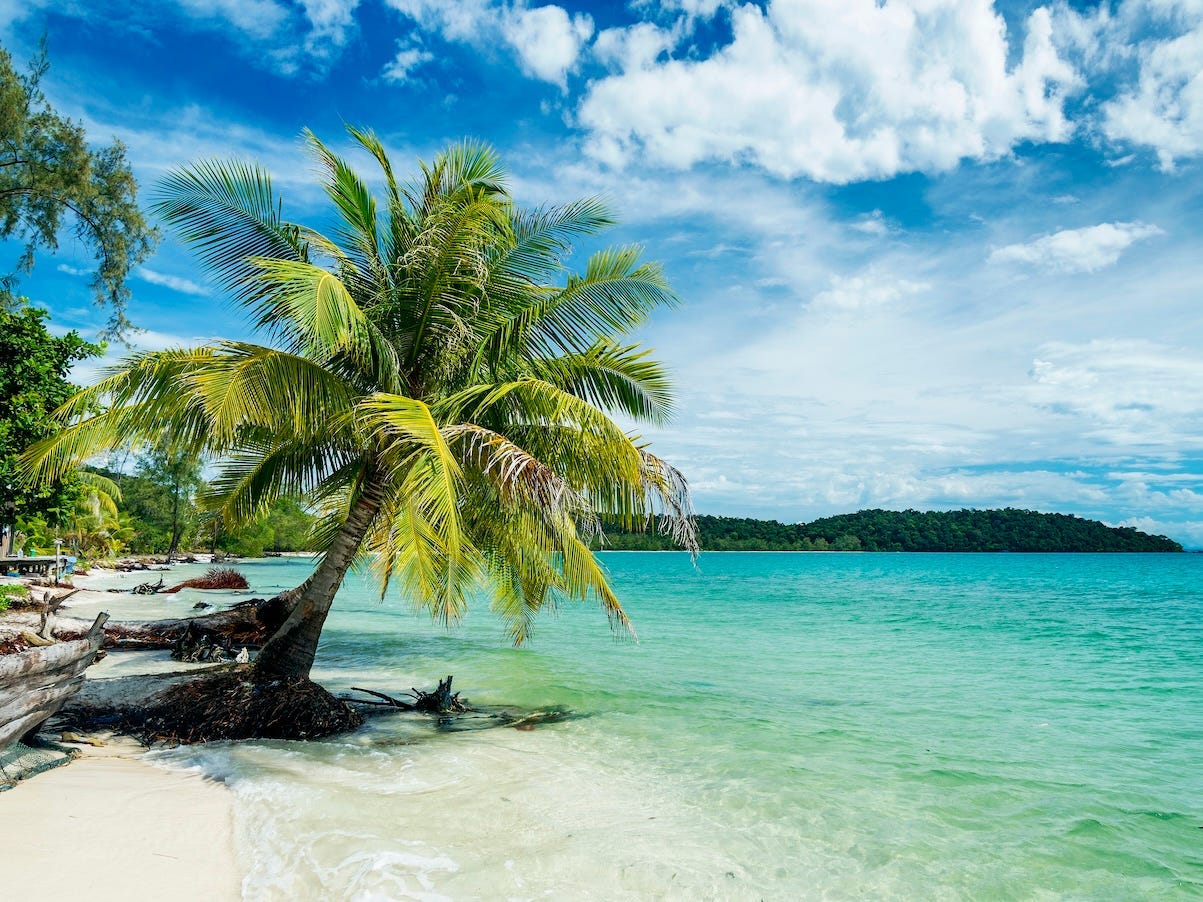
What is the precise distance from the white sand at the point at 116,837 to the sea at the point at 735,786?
267mm

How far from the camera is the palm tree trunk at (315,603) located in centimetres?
827

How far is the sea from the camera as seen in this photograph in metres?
5.11

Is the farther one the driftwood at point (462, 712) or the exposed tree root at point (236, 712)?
the driftwood at point (462, 712)

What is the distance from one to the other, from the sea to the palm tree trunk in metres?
1.03

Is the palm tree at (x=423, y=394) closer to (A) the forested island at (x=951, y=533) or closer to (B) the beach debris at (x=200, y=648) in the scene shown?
(B) the beach debris at (x=200, y=648)

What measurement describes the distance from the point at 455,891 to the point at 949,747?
7.03m

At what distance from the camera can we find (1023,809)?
6.87 m

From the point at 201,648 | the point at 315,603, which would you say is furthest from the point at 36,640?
the point at 201,648

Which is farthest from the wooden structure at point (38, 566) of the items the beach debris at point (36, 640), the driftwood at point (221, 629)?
the beach debris at point (36, 640)

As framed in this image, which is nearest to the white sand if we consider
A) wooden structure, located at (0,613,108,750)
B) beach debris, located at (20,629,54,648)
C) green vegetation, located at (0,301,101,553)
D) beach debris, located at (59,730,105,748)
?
wooden structure, located at (0,613,108,750)

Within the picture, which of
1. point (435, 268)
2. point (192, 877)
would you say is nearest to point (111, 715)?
point (192, 877)

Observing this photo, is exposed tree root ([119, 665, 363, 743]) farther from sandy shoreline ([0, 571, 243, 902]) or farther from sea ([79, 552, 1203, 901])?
sandy shoreline ([0, 571, 243, 902])

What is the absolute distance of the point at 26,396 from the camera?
1162cm

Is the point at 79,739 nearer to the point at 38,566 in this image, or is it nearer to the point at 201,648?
the point at 201,648
